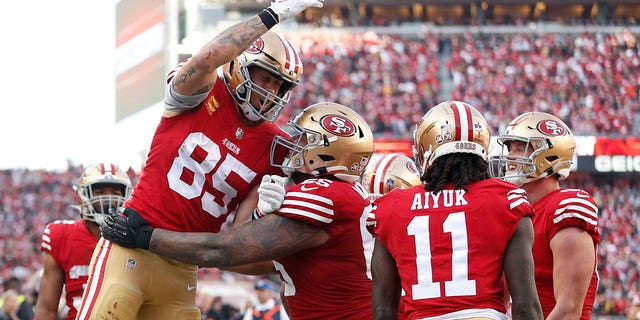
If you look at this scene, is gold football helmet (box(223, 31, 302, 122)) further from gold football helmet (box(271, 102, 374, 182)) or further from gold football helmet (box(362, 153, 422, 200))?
gold football helmet (box(362, 153, 422, 200))

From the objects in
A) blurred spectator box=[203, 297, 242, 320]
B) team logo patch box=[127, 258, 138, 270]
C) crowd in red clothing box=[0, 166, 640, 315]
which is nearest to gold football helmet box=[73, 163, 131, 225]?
team logo patch box=[127, 258, 138, 270]

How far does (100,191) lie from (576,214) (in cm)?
343

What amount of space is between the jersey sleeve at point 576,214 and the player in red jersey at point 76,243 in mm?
3160

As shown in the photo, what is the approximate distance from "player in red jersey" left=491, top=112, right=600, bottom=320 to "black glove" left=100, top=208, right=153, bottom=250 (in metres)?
1.87

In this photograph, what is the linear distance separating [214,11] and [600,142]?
14.7 m

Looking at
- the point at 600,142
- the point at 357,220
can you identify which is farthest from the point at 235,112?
the point at 600,142

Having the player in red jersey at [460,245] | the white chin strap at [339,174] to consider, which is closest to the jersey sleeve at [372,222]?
the player in red jersey at [460,245]

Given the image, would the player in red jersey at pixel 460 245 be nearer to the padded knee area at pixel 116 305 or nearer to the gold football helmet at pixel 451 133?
the gold football helmet at pixel 451 133

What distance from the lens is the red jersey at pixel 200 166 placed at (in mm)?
4836

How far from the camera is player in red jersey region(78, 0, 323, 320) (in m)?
4.78

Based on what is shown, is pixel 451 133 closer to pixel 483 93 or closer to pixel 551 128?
pixel 551 128

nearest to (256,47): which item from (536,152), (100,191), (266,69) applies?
(266,69)

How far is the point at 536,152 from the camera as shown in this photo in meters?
5.12

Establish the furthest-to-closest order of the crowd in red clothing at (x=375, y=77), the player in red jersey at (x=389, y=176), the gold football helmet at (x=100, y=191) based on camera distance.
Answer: the crowd in red clothing at (x=375, y=77)
the gold football helmet at (x=100, y=191)
the player in red jersey at (x=389, y=176)
